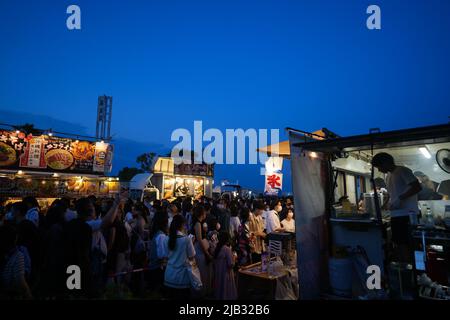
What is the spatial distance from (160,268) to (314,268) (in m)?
3.24

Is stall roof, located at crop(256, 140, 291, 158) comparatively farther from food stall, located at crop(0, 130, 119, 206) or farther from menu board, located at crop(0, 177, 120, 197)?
menu board, located at crop(0, 177, 120, 197)

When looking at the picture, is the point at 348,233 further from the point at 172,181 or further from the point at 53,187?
the point at 172,181

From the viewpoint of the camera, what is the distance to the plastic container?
5152 mm

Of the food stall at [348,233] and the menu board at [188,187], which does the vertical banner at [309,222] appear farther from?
the menu board at [188,187]

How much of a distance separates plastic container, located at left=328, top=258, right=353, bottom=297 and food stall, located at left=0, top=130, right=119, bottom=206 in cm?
1462

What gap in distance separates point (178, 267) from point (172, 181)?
713 inches

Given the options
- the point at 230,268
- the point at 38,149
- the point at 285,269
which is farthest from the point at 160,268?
the point at 38,149

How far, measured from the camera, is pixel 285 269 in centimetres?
557

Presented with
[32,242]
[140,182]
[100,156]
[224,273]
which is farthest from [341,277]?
[140,182]

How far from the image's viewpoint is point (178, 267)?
4.08 meters

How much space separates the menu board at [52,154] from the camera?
42.0 feet

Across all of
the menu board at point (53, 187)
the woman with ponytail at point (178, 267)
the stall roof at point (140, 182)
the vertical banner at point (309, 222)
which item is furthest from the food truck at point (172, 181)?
the woman with ponytail at point (178, 267)

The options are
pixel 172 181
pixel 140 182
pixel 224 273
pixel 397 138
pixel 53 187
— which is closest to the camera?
pixel 397 138
